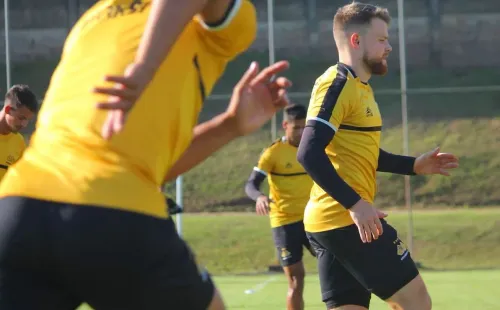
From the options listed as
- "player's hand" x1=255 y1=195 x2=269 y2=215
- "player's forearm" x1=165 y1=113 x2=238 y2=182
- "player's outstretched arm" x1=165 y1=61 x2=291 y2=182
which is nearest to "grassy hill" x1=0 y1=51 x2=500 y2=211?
"player's hand" x1=255 y1=195 x2=269 y2=215

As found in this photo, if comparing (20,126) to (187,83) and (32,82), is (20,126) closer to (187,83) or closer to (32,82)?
(187,83)

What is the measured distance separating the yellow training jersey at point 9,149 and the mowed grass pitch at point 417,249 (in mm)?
4362

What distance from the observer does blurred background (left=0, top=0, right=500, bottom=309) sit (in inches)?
724

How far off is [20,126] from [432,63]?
50.4ft

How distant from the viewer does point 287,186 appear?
32.2 feet

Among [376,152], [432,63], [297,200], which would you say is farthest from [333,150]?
[432,63]

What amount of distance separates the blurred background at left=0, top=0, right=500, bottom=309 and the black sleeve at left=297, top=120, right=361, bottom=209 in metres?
12.7

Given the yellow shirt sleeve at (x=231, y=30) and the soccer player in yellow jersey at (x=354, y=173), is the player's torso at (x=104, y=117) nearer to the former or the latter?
the yellow shirt sleeve at (x=231, y=30)

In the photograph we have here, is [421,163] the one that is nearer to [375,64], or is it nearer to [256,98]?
[375,64]

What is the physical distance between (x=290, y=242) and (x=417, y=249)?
7623mm

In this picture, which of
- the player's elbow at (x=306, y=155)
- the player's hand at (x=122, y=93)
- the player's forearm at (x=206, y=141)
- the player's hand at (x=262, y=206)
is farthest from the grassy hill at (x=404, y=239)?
the player's hand at (x=122, y=93)

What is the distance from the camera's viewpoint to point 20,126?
7.41m

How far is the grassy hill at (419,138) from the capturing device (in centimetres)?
1934

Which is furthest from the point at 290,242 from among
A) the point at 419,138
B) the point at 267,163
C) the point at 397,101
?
the point at 419,138
